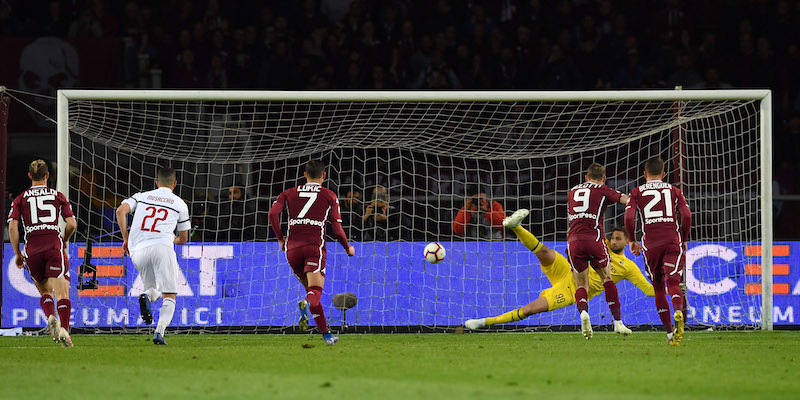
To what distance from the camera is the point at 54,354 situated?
8.52 metres

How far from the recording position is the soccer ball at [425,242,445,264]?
1116 centimetres

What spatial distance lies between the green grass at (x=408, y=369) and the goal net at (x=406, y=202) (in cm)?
162

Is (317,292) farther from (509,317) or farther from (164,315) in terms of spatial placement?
(509,317)

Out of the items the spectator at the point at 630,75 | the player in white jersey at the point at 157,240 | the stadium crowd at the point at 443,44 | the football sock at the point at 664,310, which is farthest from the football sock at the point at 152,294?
the spectator at the point at 630,75

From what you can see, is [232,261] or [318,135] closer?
[232,261]

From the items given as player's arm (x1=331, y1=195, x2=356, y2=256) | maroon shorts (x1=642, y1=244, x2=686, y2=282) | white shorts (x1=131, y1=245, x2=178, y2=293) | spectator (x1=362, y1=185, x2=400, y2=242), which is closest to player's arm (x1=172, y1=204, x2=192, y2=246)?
white shorts (x1=131, y1=245, x2=178, y2=293)

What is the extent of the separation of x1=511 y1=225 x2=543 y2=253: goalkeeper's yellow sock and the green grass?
1067 mm

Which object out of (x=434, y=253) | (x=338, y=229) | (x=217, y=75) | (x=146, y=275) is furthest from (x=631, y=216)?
(x=217, y=75)

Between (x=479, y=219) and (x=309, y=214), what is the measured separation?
3.64 m

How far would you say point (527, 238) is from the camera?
1077cm

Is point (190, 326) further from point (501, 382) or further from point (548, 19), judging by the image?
point (548, 19)

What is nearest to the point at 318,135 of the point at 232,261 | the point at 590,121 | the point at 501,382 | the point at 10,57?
the point at 232,261

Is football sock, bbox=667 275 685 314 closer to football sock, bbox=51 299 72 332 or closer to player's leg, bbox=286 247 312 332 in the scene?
player's leg, bbox=286 247 312 332

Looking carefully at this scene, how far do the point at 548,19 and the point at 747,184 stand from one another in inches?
195
